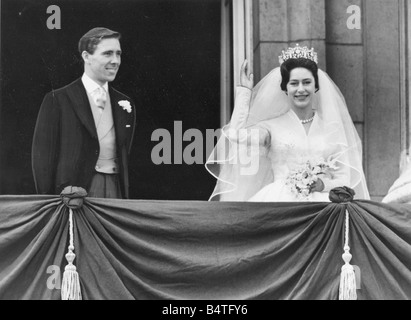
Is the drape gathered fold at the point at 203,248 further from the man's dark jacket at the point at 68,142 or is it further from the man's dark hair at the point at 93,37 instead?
the man's dark hair at the point at 93,37

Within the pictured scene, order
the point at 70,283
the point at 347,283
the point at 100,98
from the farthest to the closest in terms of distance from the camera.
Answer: the point at 100,98
the point at 347,283
the point at 70,283

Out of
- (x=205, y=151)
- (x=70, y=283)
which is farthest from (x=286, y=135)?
(x=70, y=283)

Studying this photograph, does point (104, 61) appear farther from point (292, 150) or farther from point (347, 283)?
point (347, 283)

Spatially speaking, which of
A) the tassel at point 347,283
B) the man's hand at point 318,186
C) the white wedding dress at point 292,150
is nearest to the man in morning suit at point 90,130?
the white wedding dress at point 292,150

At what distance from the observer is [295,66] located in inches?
377

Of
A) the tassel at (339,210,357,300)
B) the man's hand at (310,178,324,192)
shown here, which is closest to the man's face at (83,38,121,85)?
the man's hand at (310,178,324,192)

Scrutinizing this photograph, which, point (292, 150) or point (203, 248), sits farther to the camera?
point (292, 150)

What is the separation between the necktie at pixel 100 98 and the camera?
32.0 ft

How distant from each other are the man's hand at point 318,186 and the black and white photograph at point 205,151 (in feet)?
0.17

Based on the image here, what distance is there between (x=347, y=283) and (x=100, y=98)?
7.99 feet

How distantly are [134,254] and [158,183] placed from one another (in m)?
1.39

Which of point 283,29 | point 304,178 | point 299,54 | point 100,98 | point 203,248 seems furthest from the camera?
point 283,29

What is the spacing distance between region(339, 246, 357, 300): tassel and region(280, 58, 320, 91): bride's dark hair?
5.41ft
